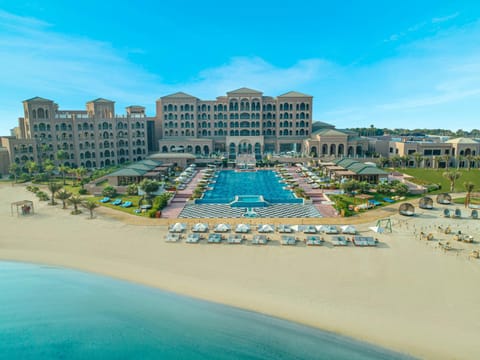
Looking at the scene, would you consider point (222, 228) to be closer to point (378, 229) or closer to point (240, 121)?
point (378, 229)

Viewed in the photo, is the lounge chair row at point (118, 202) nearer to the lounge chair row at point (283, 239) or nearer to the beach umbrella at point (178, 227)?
the beach umbrella at point (178, 227)

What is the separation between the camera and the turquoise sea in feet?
64.8

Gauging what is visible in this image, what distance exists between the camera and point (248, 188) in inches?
2312

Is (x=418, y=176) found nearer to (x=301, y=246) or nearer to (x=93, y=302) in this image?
(x=301, y=246)

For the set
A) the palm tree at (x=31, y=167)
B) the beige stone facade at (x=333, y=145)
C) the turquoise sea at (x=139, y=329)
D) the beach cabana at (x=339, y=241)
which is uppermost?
the beige stone facade at (x=333, y=145)

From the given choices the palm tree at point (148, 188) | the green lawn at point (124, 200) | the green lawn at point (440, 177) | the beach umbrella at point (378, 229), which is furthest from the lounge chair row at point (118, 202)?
the green lawn at point (440, 177)

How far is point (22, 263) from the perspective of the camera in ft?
99.8

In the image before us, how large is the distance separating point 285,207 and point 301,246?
15.2 meters

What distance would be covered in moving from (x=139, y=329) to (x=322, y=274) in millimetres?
13581

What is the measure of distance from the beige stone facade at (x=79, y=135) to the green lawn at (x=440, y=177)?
64.5 metres

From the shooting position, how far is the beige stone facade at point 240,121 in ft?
322

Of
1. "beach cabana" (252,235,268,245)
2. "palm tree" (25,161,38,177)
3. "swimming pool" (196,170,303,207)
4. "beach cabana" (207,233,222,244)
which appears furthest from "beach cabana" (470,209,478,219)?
"palm tree" (25,161,38,177)

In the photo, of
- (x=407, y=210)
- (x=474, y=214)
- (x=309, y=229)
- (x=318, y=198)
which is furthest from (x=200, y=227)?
(x=474, y=214)

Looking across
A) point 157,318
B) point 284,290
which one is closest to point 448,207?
point 284,290
